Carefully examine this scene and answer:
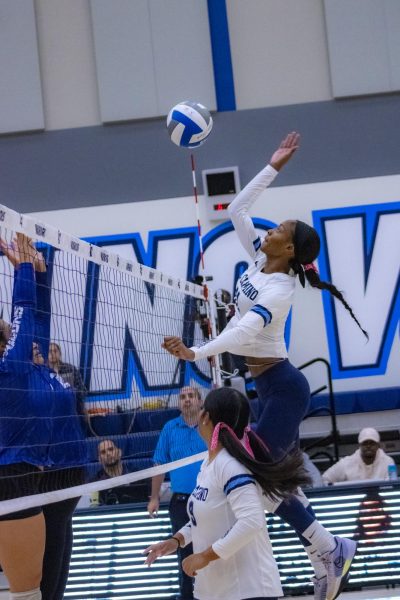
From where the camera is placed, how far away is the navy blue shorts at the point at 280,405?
17.9 feet

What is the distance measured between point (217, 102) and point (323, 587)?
8.11 metres

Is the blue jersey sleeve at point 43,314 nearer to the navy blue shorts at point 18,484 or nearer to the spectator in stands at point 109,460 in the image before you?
the navy blue shorts at point 18,484

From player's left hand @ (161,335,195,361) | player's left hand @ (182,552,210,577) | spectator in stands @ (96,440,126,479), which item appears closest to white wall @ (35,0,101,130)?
spectator in stands @ (96,440,126,479)

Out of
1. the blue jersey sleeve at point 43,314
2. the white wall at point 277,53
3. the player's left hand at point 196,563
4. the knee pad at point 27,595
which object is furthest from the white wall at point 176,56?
the player's left hand at point 196,563

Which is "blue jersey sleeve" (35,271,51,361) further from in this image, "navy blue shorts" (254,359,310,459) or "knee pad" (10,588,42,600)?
"navy blue shorts" (254,359,310,459)

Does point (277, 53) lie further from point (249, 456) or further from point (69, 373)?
point (249, 456)

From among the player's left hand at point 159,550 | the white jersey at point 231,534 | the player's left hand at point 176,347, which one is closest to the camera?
the white jersey at point 231,534

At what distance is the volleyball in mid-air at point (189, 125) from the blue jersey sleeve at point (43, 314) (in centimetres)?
331

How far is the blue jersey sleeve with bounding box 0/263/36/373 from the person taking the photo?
13.9 feet

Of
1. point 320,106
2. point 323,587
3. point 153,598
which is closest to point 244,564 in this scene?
point 323,587

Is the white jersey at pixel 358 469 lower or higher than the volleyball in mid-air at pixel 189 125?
lower

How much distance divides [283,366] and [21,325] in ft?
6.00

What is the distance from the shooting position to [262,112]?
12.5 meters

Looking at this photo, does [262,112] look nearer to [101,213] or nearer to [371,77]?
[371,77]
